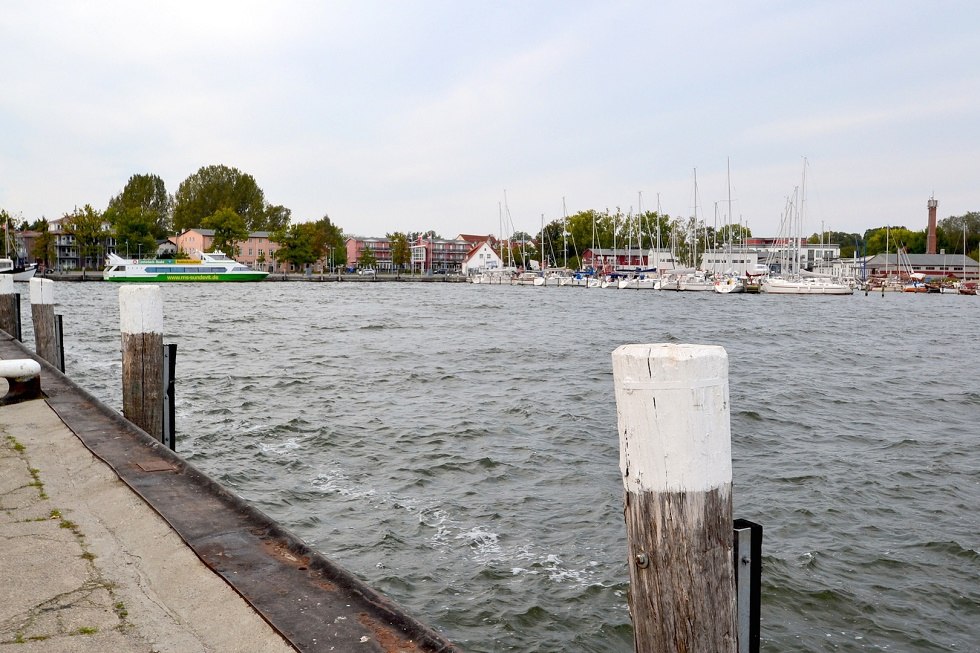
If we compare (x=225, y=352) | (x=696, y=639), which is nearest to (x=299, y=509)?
(x=696, y=639)

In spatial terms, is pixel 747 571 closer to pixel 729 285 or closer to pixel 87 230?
pixel 729 285

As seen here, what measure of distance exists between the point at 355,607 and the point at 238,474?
648 cm

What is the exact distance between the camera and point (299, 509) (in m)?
8.18

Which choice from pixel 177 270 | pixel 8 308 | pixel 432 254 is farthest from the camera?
pixel 432 254

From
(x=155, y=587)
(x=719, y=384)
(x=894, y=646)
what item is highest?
(x=719, y=384)

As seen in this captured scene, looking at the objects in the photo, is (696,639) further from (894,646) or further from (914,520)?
(914,520)

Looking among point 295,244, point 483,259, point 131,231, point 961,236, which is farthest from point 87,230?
point 961,236

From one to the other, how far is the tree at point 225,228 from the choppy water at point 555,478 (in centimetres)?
9557

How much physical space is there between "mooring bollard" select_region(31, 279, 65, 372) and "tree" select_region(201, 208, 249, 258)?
4089 inches

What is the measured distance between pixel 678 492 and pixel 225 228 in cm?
11886

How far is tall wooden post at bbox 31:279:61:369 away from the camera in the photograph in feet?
43.2

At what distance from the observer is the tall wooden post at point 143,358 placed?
7.14 metres

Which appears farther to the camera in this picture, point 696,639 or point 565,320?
point 565,320

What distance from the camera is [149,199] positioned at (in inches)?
5310
